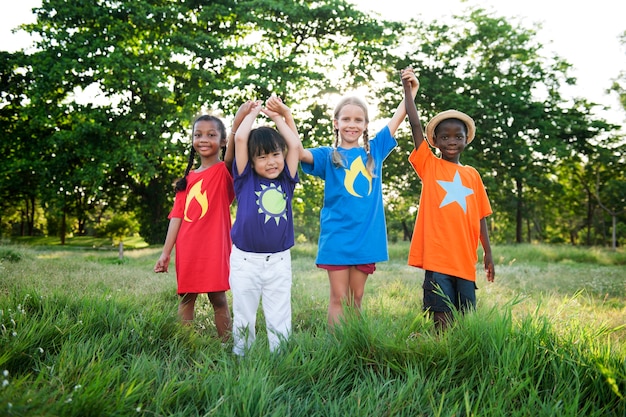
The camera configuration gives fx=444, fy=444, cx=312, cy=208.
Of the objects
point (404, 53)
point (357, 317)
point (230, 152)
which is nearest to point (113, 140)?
point (404, 53)

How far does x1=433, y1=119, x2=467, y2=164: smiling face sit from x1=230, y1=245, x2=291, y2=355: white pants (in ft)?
5.27

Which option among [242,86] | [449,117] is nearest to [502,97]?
[242,86]

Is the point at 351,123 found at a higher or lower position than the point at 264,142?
higher

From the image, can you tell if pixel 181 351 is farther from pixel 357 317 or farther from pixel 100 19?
pixel 100 19

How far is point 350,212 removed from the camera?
3.35 meters

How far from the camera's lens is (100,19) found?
1675 cm

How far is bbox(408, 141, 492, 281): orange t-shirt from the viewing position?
11.1ft

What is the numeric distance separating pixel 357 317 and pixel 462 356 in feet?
2.26

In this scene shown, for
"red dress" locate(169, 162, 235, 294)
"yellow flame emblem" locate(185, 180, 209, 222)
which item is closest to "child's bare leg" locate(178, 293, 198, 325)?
"red dress" locate(169, 162, 235, 294)

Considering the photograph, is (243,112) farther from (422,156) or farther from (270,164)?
(422,156)

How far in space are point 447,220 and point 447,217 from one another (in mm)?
23

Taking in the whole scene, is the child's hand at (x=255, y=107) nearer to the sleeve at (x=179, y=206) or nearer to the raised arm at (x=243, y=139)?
the raised arm at (x=243, y=139)

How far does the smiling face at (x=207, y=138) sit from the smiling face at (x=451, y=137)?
185 cm

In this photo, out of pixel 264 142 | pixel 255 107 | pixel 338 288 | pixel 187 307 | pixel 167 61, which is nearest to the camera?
pixel 264 142
